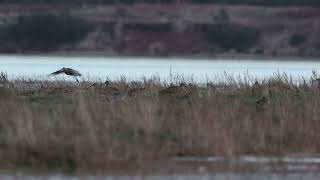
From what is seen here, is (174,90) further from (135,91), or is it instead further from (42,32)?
(42,32)

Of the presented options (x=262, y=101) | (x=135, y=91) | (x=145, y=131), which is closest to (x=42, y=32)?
(x=135, y=91)

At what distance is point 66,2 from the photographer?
89062 mm

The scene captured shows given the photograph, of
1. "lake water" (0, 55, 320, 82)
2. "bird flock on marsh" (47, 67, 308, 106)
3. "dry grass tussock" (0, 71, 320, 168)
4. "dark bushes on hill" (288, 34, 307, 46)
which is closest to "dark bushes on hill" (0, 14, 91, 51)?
"dark bushes on hill" (288, 34, 307, 46)

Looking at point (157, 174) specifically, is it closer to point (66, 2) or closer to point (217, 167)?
point (217, 167)

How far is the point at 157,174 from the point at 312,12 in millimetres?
74103

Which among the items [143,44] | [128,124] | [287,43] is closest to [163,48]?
[143,44]

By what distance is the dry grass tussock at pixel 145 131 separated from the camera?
49.5 feet

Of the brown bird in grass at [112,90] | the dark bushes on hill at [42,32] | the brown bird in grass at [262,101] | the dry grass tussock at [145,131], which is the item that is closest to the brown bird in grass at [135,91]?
the brown bird in grass at [112,90]

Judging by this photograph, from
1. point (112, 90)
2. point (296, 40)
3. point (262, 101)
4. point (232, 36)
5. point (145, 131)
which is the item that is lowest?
point (145, 131)

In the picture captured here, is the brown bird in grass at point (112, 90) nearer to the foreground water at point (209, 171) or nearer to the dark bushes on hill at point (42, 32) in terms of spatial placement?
the foreground water at point (209, 171)

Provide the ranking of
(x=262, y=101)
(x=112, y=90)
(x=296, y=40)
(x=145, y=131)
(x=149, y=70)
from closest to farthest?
(x=145, y=131), (x=262, y=101), (x=112, y=90), (x=149, y=70), (x=296, y=40)

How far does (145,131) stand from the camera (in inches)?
661

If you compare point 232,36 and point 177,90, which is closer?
point 177,90

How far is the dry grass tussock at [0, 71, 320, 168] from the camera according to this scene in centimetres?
1509
